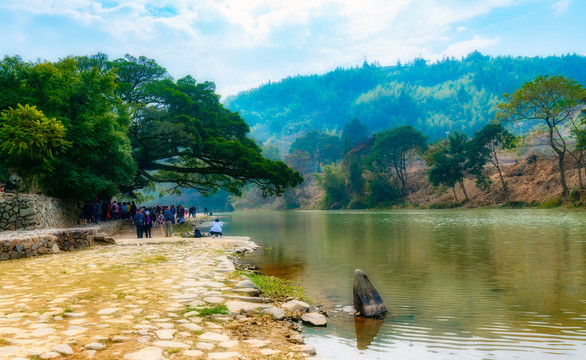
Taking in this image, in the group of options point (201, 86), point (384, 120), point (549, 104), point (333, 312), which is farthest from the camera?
point (384, 120)

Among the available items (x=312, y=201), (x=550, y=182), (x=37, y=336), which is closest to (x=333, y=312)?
(x=37, y=336)

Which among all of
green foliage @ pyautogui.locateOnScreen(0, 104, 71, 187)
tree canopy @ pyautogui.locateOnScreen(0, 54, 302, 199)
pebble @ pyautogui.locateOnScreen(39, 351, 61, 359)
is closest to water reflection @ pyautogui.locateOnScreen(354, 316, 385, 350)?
pebble @ pyautogui.locateOnScreen(39, 351, 61, 359)

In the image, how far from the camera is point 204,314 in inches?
217

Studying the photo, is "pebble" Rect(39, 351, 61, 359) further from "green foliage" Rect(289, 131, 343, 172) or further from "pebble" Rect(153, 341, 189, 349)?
"green foliage" Rect(289, 131, 343, 172)

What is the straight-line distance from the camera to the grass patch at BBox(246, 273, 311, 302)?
7.87m

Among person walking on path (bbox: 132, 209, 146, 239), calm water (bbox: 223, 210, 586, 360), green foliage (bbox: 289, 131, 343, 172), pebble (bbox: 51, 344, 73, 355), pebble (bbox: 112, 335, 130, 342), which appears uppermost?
green foliage (bbox: 289, 131, 343, 172)

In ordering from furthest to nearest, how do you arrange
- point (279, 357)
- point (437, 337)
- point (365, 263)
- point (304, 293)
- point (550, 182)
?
point (550, 182)
point (365, 263)
point (304, 293)
point (437, 337)
point (279, 357)

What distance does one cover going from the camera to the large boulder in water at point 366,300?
666 cm

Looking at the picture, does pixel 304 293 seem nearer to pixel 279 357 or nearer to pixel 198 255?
pixel 279 357

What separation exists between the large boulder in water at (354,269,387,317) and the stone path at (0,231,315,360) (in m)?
1.29

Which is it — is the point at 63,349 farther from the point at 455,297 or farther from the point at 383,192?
the point at 383,192

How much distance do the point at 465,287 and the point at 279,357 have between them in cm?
571

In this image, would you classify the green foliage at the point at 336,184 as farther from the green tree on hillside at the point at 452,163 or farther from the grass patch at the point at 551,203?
the grass patch at the point at 551,203

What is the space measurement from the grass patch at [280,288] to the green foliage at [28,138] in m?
11.3
